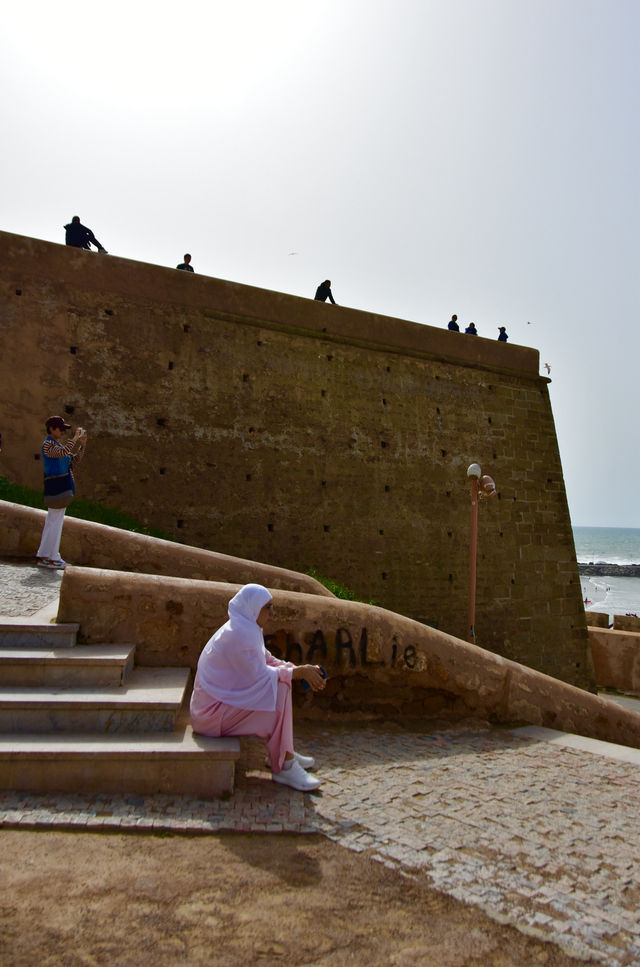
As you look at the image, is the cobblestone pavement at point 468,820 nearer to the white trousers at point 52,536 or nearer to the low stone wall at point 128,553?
the low stone wall at point 128,553

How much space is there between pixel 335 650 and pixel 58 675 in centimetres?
196

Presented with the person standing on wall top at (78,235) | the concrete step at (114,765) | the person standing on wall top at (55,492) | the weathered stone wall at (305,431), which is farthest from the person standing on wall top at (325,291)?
the concrete step at (114,765)

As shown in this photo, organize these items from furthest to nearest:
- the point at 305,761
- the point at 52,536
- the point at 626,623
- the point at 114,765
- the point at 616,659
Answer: the point at 626,623 → the point at 616,659 → the point at 52,536 → the point at 305,761 → the point at 114,765

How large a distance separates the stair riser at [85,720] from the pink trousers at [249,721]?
0.18 metres

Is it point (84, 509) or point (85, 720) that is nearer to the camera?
point (85, 720)

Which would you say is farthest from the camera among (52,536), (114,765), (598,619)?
(598,619)

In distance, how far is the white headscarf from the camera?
3375mm

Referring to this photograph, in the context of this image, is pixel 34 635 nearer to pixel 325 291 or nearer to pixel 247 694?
pixel 247 694

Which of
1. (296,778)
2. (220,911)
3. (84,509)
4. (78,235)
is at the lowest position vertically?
(220,911)

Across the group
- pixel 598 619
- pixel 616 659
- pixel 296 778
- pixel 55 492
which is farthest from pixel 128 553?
pixel 598 619

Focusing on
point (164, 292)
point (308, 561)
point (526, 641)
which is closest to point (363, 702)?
point (308, 561)

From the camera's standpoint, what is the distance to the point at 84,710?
132 inches

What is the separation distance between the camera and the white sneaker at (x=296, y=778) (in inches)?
132

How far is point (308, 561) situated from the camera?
11.1m
